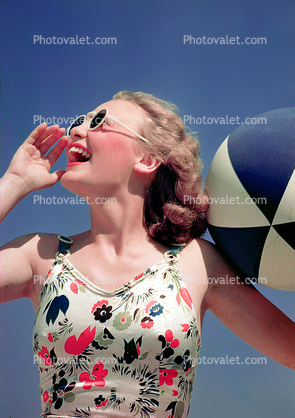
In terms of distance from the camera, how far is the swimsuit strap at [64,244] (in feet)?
9.07

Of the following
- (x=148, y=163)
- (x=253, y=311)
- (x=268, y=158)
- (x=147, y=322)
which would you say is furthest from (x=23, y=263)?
(x=268, y=158)

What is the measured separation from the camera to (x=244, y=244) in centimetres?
241

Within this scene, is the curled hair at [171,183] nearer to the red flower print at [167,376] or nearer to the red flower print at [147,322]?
the red flower print at [147,322]

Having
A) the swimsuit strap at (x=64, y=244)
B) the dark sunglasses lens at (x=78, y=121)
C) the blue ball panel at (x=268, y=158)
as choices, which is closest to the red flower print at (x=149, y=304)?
the swimsuit strap at (x=64, y=244)

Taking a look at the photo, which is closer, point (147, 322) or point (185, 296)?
point (147, 322)

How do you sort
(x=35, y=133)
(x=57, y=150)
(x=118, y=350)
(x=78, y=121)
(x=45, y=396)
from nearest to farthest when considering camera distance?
1. (x=118, y=350)
2. (x=45, y=396)
3. (x=78, y=121)
4. (x=35, y=133)
5. (x=57, y=150)

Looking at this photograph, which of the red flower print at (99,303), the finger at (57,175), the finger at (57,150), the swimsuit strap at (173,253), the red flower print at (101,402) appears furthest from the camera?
the finger at (57,150)

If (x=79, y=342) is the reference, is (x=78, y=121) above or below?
above

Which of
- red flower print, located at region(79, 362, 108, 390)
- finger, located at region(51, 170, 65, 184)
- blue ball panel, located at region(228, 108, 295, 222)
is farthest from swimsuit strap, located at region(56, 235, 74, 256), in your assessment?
blue ball panel, located at region(228, 108, 295, 222)

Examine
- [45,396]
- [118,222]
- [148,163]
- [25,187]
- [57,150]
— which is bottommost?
[45,396]

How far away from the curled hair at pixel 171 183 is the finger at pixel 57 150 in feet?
1.80

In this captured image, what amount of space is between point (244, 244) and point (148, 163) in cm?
83

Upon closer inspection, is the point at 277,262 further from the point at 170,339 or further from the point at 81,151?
the point at 81,151

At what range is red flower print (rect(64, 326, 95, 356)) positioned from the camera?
2.40 meters
